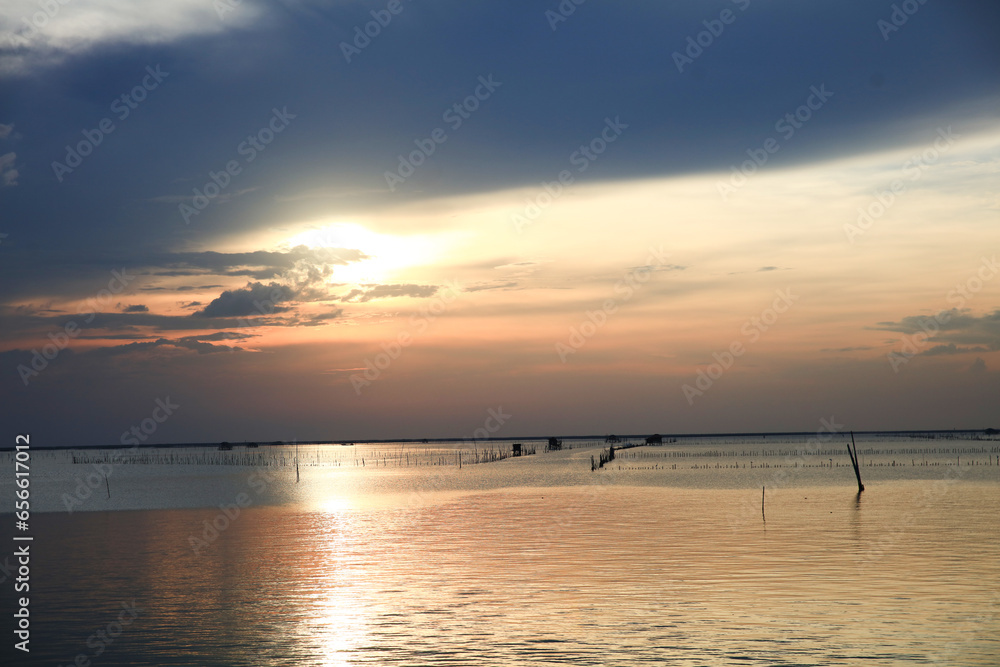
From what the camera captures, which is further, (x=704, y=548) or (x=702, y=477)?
(x=702, y=477)

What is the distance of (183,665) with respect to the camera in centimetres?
2142

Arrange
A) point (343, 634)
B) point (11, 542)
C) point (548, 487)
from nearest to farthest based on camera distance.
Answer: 1. point (343, 634)
2. point (11, 542)
3. point (548, 487)

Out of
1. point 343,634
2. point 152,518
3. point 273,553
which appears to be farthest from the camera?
point 152,518

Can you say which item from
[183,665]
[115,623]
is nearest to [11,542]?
[115,623]

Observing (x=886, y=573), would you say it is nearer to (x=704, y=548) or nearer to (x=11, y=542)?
(x=704, y=548)

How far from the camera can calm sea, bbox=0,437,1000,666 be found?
2220 cm

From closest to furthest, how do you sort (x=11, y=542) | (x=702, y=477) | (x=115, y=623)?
(x=115, y=623) < (x=11, y=542) < (x=702, y=477)

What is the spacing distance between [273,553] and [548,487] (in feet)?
138

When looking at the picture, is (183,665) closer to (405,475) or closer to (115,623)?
(115,623)

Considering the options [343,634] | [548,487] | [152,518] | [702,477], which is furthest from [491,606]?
[702,477]

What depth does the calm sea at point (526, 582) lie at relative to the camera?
22.2 meters

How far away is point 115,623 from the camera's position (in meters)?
25.8

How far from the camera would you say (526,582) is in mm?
30344

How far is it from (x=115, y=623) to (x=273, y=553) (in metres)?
14.4
